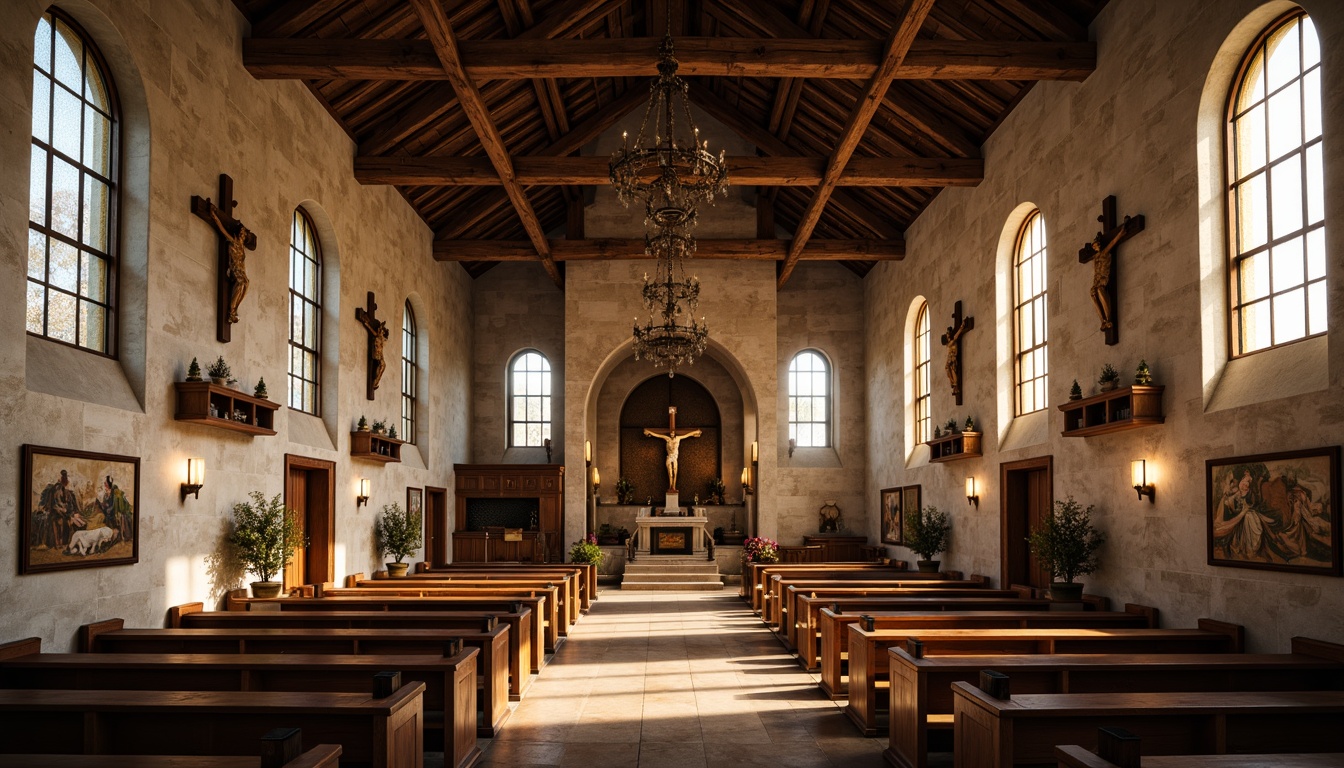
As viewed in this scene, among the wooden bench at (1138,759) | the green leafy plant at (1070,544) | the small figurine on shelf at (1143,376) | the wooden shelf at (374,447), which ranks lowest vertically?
the wooden bench at (1138,759)

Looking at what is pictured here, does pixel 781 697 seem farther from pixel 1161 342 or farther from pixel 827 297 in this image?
pixel 827 297

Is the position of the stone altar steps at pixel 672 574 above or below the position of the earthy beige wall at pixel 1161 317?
below

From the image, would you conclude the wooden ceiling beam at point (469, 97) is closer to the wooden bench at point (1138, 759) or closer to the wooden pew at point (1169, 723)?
the wooden pew at point (1169, 723)

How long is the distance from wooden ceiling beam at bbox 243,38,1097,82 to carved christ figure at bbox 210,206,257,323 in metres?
1.77

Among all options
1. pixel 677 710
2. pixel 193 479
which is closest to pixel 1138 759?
pixel 677 710

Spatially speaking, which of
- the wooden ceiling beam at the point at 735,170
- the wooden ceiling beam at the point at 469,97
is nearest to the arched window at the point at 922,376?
the wooden ceiling beam at the point at 735,170

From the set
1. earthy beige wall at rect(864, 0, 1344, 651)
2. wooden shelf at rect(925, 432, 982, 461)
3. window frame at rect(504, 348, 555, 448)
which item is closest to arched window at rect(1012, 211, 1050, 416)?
earthy beige wall at rect(864, 0, 1344, 651)

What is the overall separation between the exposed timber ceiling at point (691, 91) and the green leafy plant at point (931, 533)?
4.79 meters

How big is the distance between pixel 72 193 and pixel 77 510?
2.45 metres

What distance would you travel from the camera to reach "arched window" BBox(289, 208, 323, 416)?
12188mm

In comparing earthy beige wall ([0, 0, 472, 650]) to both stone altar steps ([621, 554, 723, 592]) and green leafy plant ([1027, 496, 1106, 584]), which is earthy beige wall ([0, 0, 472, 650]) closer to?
stone altar steps ([621, 554, 723, 592])

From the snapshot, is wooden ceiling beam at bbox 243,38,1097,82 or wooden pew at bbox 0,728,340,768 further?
wooden ceiling beam at bbox 243,38,1097,82

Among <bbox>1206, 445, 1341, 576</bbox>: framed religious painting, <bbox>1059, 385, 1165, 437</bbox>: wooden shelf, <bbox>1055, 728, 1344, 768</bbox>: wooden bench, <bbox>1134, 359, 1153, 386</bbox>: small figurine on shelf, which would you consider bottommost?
<bbox>1055, 728, 1344, 768</bbox>: wooden bench

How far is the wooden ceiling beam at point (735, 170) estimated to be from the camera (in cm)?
1365
